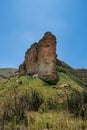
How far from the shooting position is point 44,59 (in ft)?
241

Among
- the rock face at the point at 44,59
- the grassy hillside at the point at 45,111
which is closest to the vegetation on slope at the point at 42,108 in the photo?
the grassy hillside at the point at 45,111

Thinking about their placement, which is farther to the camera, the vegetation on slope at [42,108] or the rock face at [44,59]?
the rock face at [44,59]

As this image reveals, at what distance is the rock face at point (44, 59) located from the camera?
71.3m

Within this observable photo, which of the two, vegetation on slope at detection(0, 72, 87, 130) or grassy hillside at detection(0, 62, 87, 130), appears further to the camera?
vegetation on slope at detection(0, 72, 87, 130)

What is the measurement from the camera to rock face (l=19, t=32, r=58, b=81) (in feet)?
234

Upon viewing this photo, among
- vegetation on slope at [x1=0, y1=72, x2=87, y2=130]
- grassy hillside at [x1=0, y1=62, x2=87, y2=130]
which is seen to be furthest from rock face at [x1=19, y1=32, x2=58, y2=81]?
grassy hillside at [x1=0, y1=62, x2=87, y2=130]

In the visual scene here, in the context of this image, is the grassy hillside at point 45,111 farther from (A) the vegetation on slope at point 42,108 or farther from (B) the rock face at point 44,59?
(B) the rock face at point 44,59

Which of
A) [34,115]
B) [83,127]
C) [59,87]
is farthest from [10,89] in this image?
[83,127]

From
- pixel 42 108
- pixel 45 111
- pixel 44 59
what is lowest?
pixel 45 111

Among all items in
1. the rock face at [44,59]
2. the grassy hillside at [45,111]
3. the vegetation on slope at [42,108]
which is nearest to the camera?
the grassy hillside at [45,111]

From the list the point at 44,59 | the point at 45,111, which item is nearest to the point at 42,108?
the point at 45,111

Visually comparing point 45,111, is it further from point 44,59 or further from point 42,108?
point 44,59

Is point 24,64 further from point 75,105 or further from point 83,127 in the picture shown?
point 83,127

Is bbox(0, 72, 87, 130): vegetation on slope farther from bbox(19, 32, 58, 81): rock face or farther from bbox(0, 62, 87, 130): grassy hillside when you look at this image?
bbox(19, 32, 58, 81): rock face
